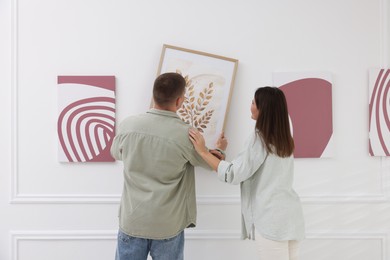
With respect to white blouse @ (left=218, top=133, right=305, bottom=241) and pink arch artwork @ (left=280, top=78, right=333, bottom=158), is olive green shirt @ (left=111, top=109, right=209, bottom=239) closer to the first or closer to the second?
white blouse @ (left=218, top=133, right=305, bottom=241)

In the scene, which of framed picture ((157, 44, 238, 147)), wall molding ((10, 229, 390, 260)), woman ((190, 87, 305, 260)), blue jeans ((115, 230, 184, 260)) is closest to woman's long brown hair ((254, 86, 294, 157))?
woman ((190, 87, 305, 260))

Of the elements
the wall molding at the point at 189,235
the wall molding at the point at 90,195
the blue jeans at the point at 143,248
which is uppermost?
the wall molding at the point at 90,195

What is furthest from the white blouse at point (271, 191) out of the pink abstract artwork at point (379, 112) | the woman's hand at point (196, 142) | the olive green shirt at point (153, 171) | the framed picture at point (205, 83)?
the pink abstract artwork at point (379, 112)

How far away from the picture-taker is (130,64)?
2.12m

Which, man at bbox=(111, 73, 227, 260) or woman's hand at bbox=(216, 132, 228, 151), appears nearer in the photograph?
man at bbox=(111, 73, 227, 260)

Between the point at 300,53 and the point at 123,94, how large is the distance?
3.77 feet

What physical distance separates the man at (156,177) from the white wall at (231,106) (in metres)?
0.54

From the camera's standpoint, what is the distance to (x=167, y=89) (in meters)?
1.58

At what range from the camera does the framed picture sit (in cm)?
208

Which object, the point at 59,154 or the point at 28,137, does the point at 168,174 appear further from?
the point at 28,137

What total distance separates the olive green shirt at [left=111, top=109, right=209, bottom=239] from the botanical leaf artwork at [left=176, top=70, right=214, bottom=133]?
464 mm

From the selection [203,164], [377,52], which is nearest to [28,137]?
[203,164]

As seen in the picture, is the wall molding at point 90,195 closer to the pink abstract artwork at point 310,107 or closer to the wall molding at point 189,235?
the wall molding at point 189,235

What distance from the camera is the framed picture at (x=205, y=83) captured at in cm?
208
